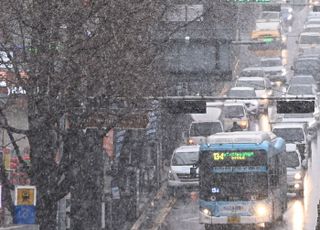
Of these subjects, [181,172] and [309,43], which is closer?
[181,172]

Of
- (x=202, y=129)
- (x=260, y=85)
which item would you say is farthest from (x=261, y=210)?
(x=260, y=85)

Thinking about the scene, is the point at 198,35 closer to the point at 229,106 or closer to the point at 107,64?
the point at 229,106

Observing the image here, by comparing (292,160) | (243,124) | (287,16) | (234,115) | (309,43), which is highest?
(287,16)

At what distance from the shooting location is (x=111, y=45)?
24.0m

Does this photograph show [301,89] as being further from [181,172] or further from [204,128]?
[181,172]

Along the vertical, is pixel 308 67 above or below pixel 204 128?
above

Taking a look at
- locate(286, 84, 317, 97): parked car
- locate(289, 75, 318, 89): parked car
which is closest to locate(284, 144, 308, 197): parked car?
locate(286, 84, 317, 97): parked car

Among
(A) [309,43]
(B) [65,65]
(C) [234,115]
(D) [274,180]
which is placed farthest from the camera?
(A) [309,43]

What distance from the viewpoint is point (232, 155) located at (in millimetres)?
32906

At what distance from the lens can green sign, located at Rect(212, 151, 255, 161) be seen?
3281 centimetres

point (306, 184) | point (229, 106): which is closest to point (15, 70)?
point (306, 184)

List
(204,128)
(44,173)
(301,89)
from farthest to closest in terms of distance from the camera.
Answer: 1. (301,89)
2. (204,128)
3. (44,173)

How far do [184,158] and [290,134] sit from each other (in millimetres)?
→ 7240

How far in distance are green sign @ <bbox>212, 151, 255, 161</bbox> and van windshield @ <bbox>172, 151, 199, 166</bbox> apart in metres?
7.94
